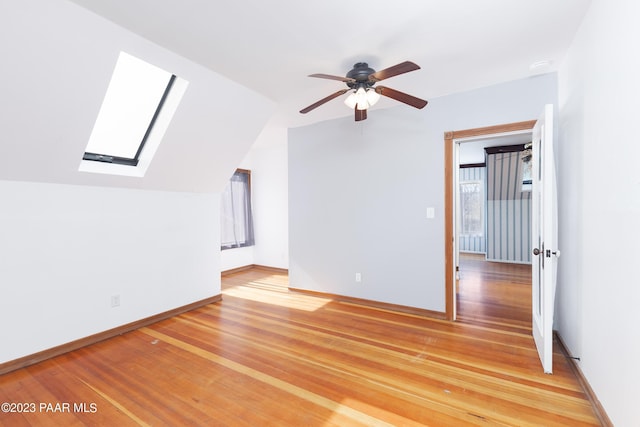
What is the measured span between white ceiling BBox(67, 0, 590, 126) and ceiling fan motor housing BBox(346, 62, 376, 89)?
0.09 meters

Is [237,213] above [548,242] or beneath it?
above

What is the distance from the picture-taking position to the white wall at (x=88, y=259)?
237cm

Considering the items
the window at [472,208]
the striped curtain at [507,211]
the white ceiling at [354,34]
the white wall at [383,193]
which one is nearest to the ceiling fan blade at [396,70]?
the white ceiling at [354,34]

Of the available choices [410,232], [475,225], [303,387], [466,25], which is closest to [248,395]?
[303,387]

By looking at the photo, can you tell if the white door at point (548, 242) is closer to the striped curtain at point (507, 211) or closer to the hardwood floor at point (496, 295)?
the hardwood floor at point (496, 295)

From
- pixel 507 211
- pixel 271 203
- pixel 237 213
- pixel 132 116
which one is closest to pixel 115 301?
pixel 132 116

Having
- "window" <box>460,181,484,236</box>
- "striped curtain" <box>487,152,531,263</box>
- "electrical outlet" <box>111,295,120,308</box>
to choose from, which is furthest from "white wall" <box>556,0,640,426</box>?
"window" <box>460,181,484,236</box>

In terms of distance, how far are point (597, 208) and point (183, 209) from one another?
396 cm

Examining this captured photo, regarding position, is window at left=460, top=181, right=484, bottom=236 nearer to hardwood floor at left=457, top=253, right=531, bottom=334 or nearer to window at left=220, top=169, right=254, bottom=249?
hardwood floor at left=457, top=253, right=531, bottom=334

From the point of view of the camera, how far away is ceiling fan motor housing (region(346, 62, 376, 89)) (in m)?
2.38

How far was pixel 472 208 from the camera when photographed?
782 centimetres

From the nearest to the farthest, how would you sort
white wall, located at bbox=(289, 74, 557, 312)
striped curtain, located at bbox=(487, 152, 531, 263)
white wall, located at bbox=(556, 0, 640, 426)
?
1. white wall, located at bbox=(556, 0, 640, 426)
2. white wall, located at bbox=(289, 74, 557, 312)
3. striped curtain, located at bbox=(487, 152, 531, 263)

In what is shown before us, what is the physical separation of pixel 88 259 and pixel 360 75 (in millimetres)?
3048

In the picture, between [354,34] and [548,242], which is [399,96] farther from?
[548,242]
